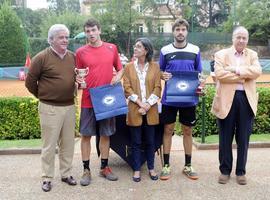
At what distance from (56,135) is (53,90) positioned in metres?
0.56

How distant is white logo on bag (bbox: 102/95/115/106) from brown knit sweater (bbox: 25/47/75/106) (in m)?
0.42

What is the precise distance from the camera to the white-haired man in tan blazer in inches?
194

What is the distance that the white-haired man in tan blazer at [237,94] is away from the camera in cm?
493

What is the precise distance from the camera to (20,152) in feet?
22.4

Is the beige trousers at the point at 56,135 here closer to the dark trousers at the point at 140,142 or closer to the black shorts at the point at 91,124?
the black shorts at the point at 91,124

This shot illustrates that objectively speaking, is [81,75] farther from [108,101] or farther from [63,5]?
[63,5]

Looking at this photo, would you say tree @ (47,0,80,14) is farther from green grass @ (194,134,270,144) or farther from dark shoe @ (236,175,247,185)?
dark shoe @ (236,175,247,185)

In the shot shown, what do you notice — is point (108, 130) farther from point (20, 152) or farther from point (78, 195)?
point (20, 152)

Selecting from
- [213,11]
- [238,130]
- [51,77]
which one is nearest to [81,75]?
[51,77]

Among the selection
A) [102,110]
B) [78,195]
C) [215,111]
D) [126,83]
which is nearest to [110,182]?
[78,195]

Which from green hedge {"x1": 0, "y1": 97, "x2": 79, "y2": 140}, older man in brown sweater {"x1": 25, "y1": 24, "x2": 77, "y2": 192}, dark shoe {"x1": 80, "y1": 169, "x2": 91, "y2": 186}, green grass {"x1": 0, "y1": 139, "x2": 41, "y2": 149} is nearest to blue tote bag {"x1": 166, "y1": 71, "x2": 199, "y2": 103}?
older man in brown sweater {"x1": 25, "y1": 24, "x2": 77, "y2": 192}

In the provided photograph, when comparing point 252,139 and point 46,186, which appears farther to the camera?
point 252,139

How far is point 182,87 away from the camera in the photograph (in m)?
5.15

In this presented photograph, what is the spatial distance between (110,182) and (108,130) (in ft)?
2.20
